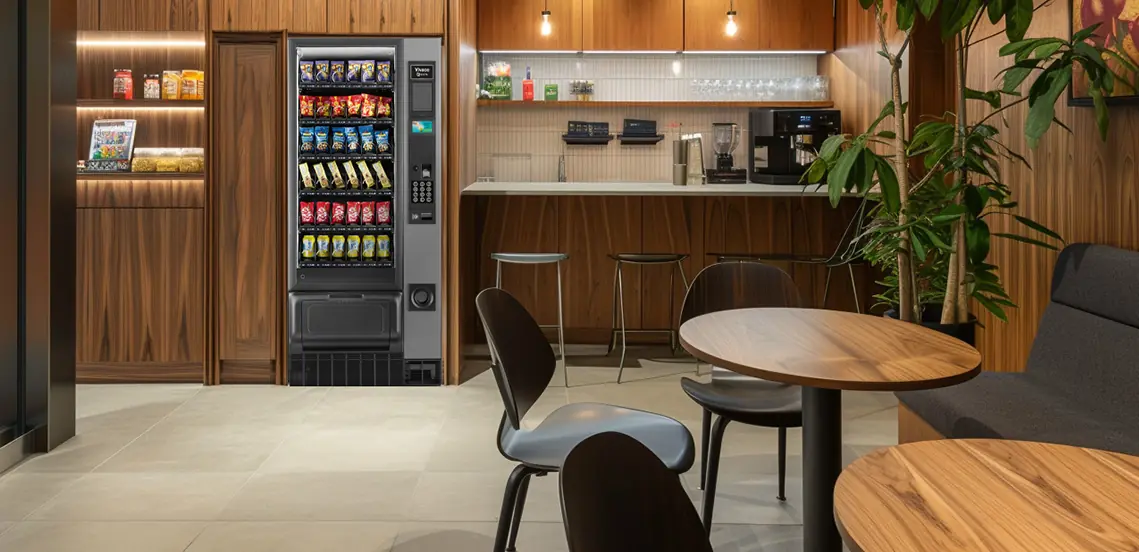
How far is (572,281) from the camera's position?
6523mm

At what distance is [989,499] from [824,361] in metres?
0.86

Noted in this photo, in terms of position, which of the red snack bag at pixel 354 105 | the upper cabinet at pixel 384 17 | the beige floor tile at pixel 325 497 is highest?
the upper cabinet at pixel 384 17

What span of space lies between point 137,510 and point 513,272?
11.5 feet

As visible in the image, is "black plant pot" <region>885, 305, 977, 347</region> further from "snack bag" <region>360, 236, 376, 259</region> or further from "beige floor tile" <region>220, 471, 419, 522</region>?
"snack bag" <region>360, 236, 376, 259</region>

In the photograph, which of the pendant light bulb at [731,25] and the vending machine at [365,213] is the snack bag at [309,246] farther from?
the pendant light bulb at [731,25]

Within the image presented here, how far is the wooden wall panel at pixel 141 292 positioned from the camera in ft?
17.4

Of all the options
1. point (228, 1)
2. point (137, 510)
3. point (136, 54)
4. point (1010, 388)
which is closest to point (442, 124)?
point (228, 1)

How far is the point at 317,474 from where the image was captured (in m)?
3.74

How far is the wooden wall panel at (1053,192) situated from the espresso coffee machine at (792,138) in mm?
2001

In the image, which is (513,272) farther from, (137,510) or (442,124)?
(137,510)

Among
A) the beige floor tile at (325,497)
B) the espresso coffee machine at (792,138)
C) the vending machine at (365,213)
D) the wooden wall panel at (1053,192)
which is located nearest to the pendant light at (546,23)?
the espresso coffee machine at (792,138)

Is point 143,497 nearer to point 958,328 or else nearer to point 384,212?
point 384,212

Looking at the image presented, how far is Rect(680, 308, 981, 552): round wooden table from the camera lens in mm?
2031

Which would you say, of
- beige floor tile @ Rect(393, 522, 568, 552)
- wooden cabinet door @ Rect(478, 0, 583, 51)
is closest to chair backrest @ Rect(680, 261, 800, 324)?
beige floor tile @ Rect(393, 522, 568, 552)
